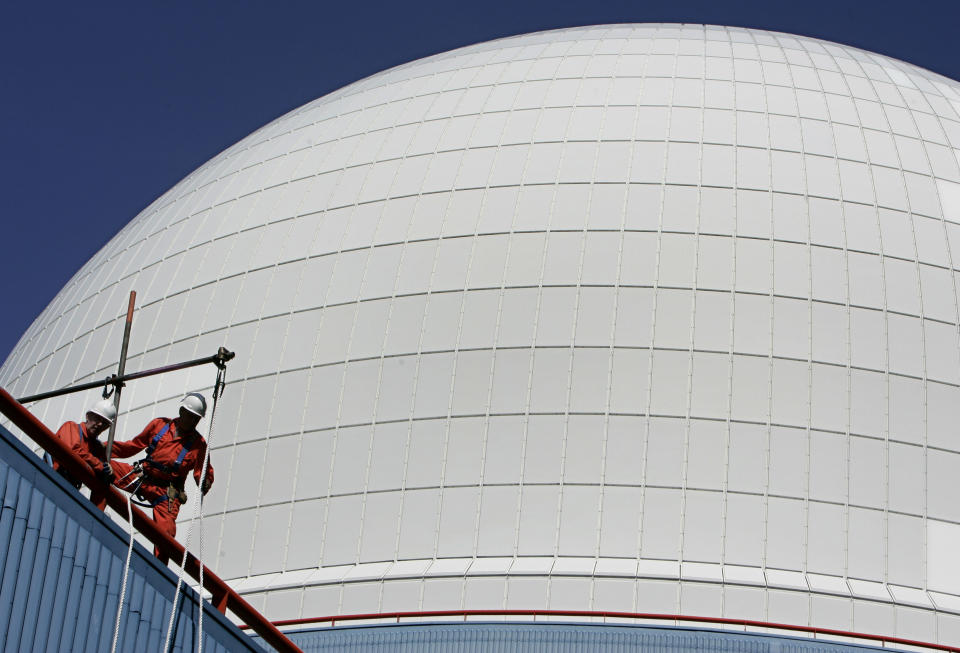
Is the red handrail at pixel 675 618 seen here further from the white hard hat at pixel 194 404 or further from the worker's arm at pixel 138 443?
the white hard hat at pixel 194 404

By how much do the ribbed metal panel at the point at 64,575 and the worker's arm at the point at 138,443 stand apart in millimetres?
2464

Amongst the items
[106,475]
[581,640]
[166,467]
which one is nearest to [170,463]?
[166,467]

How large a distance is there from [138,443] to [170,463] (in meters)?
0.54

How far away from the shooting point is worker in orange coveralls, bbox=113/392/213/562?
13734 mm

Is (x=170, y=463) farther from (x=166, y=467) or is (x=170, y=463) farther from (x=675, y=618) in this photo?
(x=675, y=618)

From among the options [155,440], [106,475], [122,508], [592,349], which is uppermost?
[592,349]

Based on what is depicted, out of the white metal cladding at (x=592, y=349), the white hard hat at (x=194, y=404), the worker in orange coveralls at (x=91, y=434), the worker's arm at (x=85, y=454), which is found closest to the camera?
the worker's arm at (x=85, y=454)

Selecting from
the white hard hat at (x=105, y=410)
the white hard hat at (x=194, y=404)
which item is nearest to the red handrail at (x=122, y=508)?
the white hard hat at (x=105, y=410)

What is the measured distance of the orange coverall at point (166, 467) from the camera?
13734 mm

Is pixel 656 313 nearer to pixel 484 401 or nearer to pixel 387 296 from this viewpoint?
pixel 484 401

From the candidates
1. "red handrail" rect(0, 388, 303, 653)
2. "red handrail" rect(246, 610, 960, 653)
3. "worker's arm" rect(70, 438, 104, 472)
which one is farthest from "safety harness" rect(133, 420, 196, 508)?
"red handrail" rect(246, 610, 960, 653)

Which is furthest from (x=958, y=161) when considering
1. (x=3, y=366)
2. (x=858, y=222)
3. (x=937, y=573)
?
(x=3, y=366)

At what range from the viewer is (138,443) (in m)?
14.1

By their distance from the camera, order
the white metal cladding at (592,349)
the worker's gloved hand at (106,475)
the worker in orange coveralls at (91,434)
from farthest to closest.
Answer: the white metal cladding at (592,349) < the worker in orange coveralls at (91,434) < the worker's gloved hand at (106,475)
